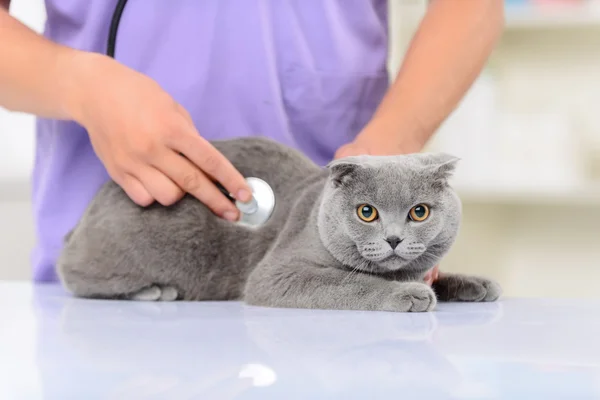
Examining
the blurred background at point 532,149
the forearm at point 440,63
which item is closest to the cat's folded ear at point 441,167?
the forearm at point 440,63

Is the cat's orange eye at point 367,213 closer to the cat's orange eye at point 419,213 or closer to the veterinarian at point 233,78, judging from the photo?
the cat's orange eye at point 419,213

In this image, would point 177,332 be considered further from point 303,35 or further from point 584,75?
point 584,75

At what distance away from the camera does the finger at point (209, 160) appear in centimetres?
92

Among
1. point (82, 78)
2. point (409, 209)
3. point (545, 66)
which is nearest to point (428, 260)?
point (409, 209)

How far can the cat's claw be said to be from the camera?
39.4 inches

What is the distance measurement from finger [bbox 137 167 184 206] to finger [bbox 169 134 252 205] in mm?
43

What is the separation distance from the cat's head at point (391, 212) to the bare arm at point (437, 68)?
209 millimetres

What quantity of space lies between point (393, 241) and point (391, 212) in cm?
3

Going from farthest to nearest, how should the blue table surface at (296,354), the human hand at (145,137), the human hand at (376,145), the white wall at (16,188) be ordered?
the white wall at (16,188), the human hand at (376,145), the human hand at (145,137), the blue table surface at (296,354)

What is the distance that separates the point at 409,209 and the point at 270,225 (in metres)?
0.24

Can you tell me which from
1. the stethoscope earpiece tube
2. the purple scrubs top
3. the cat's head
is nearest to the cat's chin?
the cat's head

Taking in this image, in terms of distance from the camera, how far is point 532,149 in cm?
207

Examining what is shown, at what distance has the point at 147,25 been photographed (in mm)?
1099

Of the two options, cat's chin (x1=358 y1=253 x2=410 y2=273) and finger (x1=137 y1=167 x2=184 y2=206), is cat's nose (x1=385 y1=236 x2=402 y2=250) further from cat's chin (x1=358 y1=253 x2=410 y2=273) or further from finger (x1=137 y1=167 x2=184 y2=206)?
finger (x1=137 y1=167 x2=184 y2=206)
